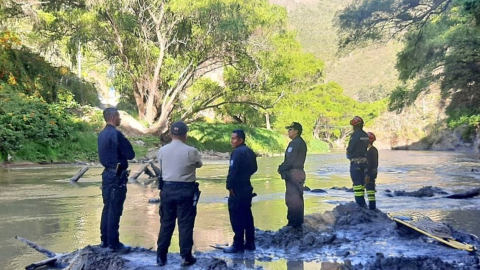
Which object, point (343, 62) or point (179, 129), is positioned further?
point (343, 62)

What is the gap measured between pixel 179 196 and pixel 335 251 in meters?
2.44

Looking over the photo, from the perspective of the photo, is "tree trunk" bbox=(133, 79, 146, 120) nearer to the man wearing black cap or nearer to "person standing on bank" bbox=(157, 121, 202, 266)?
the man wearing black cap

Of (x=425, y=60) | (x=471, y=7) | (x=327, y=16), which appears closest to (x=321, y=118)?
(x=425, y=60)

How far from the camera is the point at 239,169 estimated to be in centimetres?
775

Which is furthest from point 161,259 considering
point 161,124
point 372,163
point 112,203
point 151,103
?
point 151,103

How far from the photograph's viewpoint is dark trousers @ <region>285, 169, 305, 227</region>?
8828 mm

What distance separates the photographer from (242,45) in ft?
128

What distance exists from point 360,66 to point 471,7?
152 meters

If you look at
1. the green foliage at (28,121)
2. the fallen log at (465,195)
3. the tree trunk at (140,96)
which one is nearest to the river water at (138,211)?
the fallen log at (465,195)

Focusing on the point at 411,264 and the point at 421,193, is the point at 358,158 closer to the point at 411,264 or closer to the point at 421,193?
the point at 411,264

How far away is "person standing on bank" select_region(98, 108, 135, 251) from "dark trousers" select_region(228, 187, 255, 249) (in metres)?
1.45

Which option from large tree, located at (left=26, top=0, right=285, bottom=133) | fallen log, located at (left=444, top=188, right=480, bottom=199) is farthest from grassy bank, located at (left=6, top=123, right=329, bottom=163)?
fallen log, located at (left=444, top=188, right=480, bottom=199)

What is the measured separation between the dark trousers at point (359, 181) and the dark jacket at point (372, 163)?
0.21 m

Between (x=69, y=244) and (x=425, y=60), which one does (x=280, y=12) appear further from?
(x=69, y=244)
